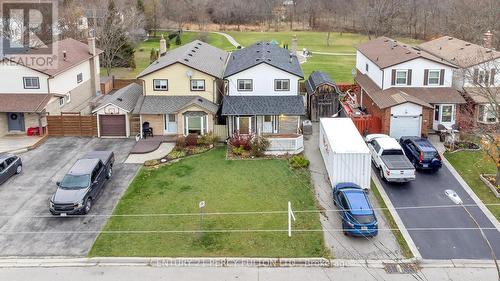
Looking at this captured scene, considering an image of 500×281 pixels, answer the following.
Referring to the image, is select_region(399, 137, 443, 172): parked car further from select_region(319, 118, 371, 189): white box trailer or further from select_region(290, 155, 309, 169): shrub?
Answer: select_region(290, 155, 309, 169): shrub

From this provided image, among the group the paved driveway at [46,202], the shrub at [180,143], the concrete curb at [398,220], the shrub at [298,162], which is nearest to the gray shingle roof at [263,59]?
the shrub at [180,143]

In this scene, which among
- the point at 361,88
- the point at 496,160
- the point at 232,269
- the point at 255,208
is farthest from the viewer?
the point at 361,88

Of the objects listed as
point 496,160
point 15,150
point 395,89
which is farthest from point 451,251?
point 15,150

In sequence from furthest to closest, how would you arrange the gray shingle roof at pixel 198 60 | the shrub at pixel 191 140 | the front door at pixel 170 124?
the gray shingle roof at pixel 198 60 < the front door at pixel 170 124 < the shrub at pixel 191 140

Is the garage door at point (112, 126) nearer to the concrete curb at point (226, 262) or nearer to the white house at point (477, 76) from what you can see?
the concrete curb at point (226, 262)

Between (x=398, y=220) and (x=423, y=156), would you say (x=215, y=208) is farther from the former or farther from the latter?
(x=423, y=156)

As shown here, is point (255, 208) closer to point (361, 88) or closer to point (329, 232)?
point (329, 232)
